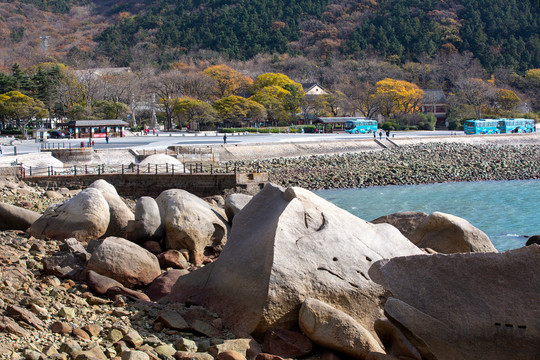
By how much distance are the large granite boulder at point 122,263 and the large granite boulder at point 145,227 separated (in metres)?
2.05

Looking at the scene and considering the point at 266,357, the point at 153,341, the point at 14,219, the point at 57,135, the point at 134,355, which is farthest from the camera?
the point at 57,135

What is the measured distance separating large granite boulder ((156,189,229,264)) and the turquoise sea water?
1024cm

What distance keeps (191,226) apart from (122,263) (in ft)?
9.04

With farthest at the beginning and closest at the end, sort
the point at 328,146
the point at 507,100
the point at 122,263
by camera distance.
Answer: the point at 507,100 < the point at 328,146 < the point at 122,263

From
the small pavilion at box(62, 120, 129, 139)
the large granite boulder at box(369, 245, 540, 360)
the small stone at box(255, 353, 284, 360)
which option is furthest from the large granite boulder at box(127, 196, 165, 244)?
the small pavilion at box(62, 120, 129, 139)

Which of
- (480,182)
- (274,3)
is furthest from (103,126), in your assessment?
(274,3)

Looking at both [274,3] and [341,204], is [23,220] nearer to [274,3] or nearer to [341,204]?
[341,204]

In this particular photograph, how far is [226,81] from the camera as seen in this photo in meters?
82.3

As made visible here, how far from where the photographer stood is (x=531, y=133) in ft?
198

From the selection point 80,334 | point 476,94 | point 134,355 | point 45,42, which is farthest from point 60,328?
point 45,42

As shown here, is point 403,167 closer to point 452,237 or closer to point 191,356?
point 452,237

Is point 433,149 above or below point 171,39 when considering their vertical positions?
below

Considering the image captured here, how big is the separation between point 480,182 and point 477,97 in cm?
4386

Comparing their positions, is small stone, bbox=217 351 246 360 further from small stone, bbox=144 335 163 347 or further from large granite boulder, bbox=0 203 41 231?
large granite boulder, bbox=0 203 41 231
